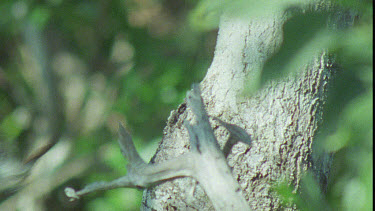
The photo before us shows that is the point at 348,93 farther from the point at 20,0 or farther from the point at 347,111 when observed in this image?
the point at 20,0

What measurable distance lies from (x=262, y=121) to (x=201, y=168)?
0.17 metres

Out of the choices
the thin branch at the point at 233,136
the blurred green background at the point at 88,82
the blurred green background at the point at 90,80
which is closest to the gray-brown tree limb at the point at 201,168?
the thin branch at the point at 233,136

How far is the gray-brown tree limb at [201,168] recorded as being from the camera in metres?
0.95

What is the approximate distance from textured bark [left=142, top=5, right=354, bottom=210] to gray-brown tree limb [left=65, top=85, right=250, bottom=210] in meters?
0.03

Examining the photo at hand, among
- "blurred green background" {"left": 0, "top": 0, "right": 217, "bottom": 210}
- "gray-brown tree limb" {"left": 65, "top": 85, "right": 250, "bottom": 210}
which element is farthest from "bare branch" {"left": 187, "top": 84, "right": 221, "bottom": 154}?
"blurred green background" {"left": 0, "top": 0, "right": 217, "bottom": 210}

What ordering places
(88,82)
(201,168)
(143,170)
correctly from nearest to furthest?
(201,168), (143,170), (88,82)

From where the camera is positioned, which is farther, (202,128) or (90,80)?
(90,80)

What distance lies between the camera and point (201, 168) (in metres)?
0.98

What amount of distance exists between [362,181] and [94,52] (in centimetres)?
302

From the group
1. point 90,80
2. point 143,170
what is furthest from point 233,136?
point 90,80

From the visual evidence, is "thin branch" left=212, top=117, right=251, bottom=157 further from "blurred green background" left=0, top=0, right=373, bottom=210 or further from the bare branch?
"blurred green background" left=0, top=0, right=373, bottom=210

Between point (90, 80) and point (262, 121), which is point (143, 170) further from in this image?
point (90, 80)

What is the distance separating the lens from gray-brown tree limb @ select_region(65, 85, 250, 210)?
95cm

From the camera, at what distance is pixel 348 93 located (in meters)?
0.55
